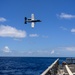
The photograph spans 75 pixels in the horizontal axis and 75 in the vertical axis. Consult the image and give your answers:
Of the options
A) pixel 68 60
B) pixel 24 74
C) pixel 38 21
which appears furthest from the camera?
pixel 24 74

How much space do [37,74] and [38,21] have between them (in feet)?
94.1

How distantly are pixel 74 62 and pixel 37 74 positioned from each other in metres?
37.9

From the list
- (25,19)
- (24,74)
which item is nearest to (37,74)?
(24,74)

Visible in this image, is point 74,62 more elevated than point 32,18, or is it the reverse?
point 32,18

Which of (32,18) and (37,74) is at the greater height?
(32,18)

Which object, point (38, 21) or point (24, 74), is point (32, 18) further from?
point (24, 74)

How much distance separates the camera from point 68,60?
44125 mm

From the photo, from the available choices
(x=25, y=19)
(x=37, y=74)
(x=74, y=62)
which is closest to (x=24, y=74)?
(x=37, y=74)

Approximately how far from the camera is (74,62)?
44438 mm

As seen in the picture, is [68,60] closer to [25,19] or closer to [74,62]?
[74,62]

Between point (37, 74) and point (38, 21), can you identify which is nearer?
point (38, 21)

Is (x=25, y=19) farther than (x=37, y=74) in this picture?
No

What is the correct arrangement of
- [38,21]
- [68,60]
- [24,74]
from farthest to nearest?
1. [24,74]
2. [38,21]
3. [68,60]

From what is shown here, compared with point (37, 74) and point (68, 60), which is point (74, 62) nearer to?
point (68, 60)
